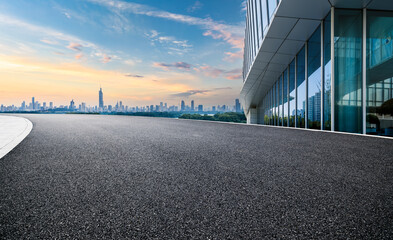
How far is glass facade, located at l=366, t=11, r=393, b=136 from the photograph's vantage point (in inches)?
350

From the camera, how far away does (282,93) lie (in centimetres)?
2161

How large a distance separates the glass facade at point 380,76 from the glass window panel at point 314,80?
3079 mm

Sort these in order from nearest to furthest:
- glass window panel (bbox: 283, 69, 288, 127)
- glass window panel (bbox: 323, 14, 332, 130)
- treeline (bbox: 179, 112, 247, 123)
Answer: glass window panel (bbox: 323, 14, 332, 130) → glass window panel (bbox: 283, 69, 288, 127) → treeline (bbox: 179, 112, 247, 123)

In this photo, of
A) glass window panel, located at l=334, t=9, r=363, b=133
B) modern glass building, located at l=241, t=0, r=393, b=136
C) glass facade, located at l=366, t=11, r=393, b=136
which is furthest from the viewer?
glass window panel, located at l=334, t=9, r=363, b=133

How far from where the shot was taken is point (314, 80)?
44.2 feet

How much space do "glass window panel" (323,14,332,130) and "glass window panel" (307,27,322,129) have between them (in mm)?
686

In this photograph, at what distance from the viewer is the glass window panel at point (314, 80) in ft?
41.9

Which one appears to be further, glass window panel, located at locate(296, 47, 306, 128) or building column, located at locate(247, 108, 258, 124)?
building column, located at locate(247, 108, 258, 124)

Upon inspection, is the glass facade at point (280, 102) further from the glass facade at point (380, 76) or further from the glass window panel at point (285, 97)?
the glass facade at point (380, 76)

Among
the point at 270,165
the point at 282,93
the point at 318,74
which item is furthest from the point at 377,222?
the point at 282,93

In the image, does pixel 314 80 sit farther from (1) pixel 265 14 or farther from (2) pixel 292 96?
(1) pixel 265 14

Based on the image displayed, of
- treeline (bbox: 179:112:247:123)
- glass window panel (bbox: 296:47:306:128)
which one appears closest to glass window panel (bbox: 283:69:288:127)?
glass window panel (bbox: 296:47:306:128)

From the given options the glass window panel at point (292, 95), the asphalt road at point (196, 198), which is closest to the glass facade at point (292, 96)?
the glass window panel at point (292, 95)

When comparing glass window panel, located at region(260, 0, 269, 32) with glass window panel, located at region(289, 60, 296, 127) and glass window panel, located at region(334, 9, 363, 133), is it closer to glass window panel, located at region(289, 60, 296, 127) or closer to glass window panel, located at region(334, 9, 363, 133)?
glass window panel, located at region(289, 60, 296, 127)
